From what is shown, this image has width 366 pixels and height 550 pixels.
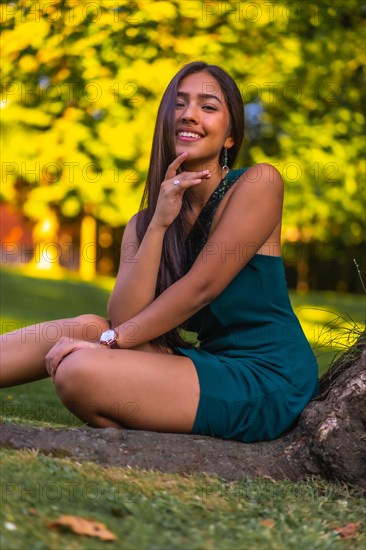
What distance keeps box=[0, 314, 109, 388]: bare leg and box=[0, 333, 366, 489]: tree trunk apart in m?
0.60

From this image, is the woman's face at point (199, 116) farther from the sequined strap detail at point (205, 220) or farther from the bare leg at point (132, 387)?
the bare leg at point (132, 387)

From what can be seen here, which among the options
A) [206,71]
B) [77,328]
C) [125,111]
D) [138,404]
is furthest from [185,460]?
[125,111]

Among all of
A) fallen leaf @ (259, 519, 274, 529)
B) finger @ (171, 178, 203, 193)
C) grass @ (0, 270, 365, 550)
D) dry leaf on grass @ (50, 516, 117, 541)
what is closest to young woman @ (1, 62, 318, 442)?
finger @ (171, 178, 203, 193)

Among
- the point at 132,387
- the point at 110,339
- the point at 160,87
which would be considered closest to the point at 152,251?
the point at 110,339

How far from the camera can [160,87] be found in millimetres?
10555

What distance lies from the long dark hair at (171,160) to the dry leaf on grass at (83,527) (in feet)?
4.80

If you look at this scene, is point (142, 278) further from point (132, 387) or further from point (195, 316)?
point (132, 387)

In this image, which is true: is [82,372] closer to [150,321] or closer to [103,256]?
[150,321]

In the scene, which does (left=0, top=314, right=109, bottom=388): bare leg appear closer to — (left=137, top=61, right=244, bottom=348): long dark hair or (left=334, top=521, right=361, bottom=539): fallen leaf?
(left=137, top=61, right=244, bottom=348): long dark hair

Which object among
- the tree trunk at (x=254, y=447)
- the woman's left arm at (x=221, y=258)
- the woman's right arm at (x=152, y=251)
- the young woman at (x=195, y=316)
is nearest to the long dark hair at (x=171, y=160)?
the young woman at (x=195, y=316)

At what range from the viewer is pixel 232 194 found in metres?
4.36

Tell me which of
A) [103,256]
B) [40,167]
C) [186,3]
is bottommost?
[103,256]

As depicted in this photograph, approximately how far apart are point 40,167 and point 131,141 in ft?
8.85

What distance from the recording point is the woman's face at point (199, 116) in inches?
174
